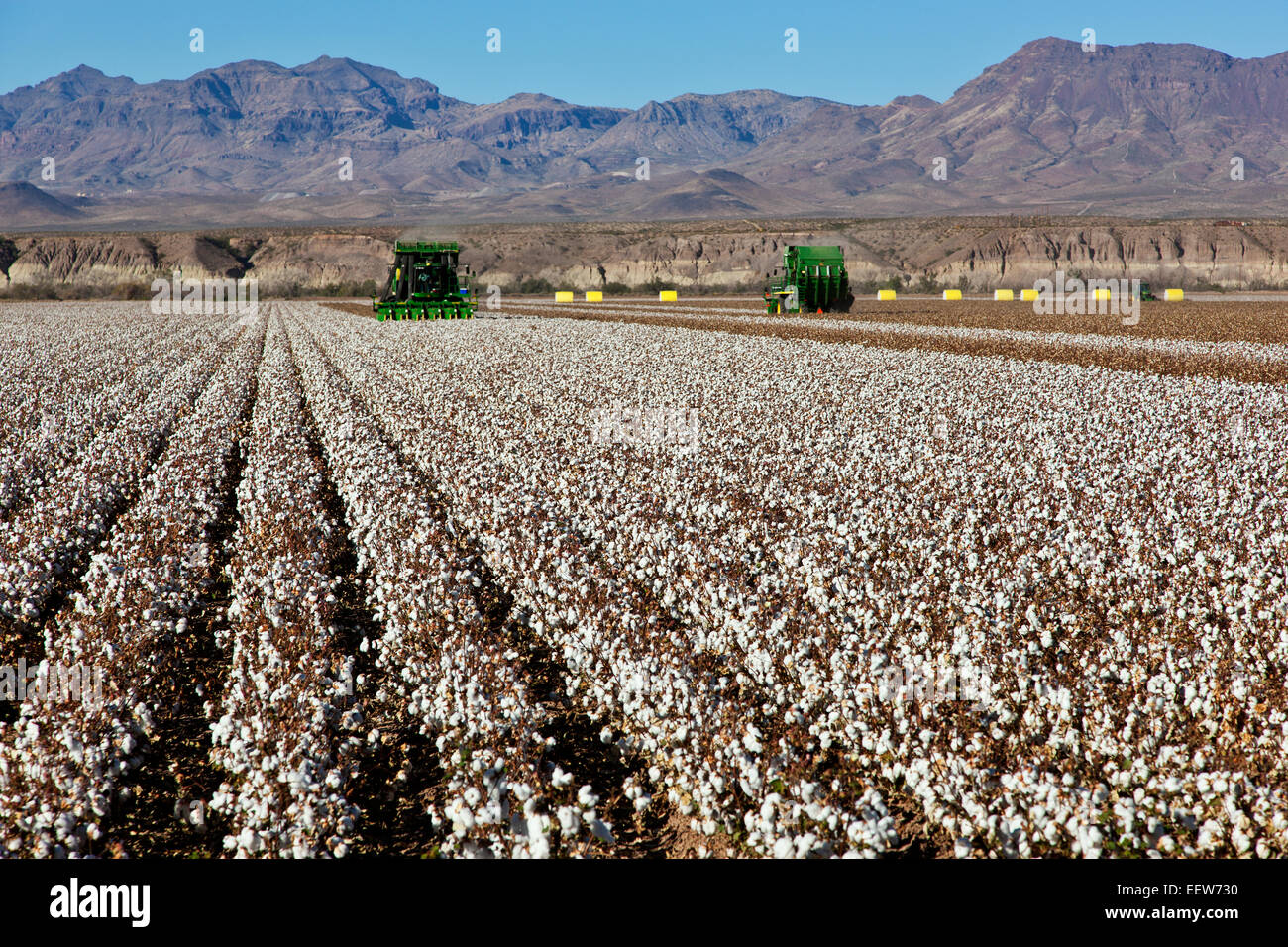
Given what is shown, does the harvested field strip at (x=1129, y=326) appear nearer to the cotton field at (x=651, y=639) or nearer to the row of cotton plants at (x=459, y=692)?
the cotton field at (x=651, y=639)

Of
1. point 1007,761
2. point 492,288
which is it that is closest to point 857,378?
point 1007,761

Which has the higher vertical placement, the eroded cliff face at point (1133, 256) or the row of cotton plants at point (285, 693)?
the eroded cliff face at point (1133, 256)

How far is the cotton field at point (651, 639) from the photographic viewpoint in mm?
5180

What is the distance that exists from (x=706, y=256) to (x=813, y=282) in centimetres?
7755

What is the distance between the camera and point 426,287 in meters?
46.0

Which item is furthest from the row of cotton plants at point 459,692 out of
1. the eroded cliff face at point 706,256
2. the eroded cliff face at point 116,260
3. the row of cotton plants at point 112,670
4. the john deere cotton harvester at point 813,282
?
the eroded cliff face at point 116,260

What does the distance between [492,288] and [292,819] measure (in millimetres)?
110008

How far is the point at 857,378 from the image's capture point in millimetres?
22750

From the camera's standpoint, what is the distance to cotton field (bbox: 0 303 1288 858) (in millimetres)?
5180

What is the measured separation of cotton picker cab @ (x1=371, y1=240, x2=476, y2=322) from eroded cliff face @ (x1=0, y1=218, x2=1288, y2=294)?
225 ft

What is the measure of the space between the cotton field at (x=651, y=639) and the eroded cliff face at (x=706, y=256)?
101 metres

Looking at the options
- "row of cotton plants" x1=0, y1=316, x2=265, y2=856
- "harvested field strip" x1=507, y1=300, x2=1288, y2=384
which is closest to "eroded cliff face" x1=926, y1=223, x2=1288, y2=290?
"harvested field strip" x1=507, y1=300, x2=1288, y2=384
